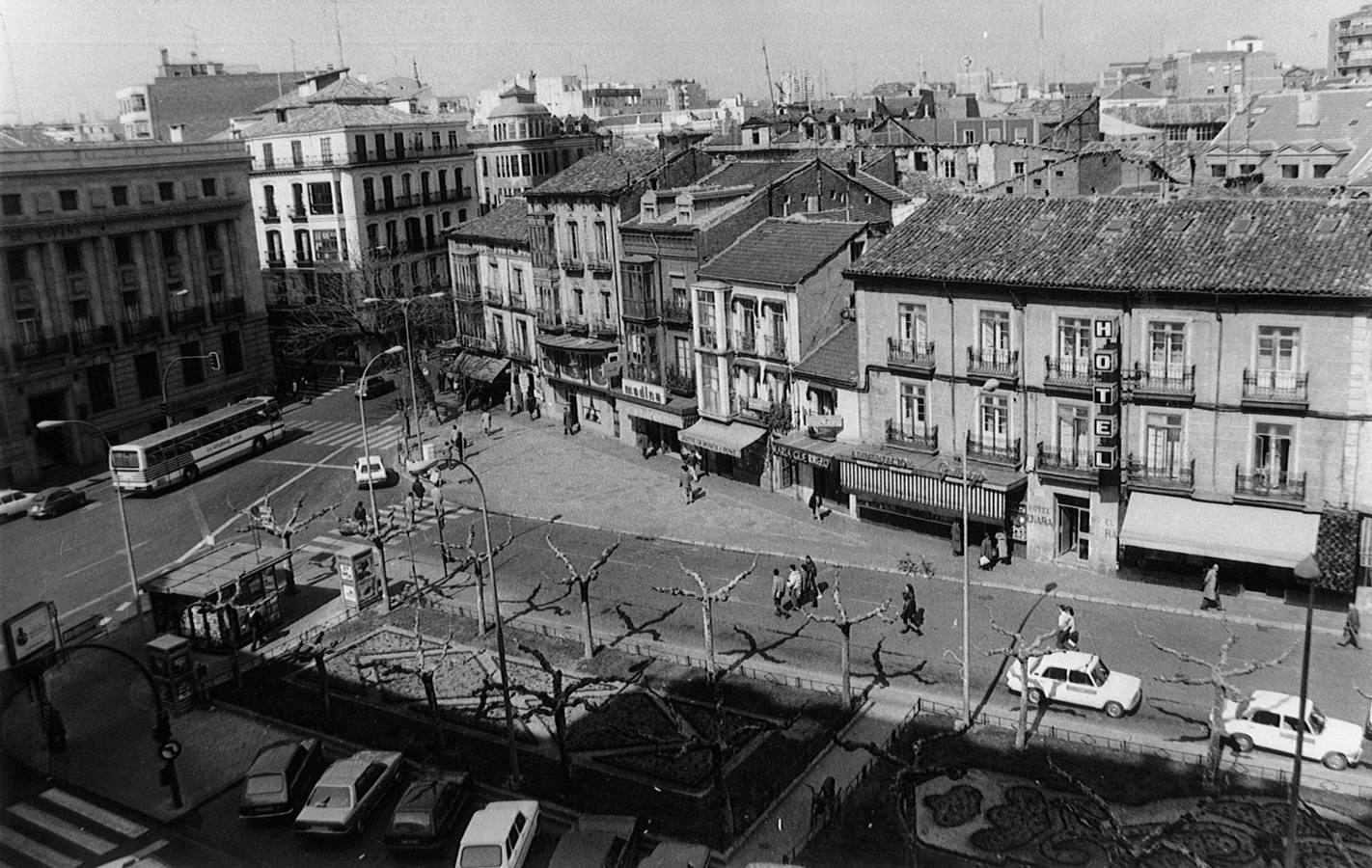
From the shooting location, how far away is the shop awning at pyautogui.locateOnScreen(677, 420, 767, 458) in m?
55.4

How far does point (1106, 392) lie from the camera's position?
135ft

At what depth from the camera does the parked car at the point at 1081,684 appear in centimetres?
3381

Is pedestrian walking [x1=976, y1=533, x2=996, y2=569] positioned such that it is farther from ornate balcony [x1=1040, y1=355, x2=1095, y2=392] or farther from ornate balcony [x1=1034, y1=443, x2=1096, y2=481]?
ornate balcony [x1=1040, y1=355, x2=1095, y2=392]

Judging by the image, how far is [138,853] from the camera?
31.4m

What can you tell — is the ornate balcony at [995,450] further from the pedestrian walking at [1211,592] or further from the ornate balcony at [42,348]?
the ornate balcony at [42,348]

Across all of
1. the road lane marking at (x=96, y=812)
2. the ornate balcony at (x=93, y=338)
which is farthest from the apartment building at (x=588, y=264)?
the road lane marking at (x=96, y=812)

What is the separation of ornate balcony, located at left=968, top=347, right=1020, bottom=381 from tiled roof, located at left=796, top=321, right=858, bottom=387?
5.78m

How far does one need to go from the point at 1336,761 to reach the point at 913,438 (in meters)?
21.3

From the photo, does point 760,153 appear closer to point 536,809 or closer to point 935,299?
point 935,299

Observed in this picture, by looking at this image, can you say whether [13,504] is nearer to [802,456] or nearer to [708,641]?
[802,456]

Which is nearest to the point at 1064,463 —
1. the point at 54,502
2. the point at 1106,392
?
the point at 1106,392

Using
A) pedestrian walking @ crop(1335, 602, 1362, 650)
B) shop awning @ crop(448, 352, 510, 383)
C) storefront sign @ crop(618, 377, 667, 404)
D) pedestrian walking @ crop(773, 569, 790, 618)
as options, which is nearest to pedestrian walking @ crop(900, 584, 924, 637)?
pedestrian walking @ crop(773, 569, 790, 618)

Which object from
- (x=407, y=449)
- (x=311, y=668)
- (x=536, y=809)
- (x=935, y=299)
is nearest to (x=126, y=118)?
(x=407, y=449)

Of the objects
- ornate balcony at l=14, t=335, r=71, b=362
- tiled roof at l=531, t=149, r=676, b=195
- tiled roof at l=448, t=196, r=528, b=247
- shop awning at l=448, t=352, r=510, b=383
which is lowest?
shop awning at l=448, t=352, r=510, b=383
